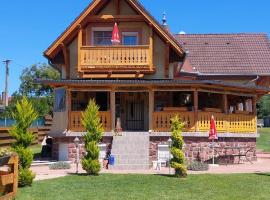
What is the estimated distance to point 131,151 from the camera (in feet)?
68.3

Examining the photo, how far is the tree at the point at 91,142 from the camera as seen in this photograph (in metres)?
17.1

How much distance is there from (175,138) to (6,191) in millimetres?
7558

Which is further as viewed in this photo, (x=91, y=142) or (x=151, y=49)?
(x=151, y=49)

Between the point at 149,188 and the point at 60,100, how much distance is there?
10.7m

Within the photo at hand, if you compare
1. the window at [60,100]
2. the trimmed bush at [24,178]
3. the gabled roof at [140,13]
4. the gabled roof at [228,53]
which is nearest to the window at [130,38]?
the gabled roof at [140,13]

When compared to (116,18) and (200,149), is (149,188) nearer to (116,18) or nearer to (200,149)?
(200,149)

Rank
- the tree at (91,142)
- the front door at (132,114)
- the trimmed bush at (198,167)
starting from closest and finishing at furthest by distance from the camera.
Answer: the tree at (91,142) < the trimmed bush at (198,167) < the front door at (132,114)

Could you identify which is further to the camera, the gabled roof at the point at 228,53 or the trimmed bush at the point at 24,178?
the gabled roof at the point at 228,53

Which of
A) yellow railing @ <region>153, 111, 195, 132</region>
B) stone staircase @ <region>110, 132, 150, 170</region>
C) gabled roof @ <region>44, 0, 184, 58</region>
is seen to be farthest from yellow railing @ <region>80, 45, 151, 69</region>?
stone staircase @ <region>110, 132, 150, 170</region>

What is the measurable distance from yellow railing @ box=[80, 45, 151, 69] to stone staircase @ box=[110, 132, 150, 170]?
135 inches

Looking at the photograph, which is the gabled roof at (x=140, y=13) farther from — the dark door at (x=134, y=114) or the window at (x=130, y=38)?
the dark door at (x=134, y=114)

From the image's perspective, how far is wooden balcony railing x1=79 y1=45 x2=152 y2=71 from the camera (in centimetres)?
2322

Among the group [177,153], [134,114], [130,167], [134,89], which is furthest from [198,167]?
[134,114]

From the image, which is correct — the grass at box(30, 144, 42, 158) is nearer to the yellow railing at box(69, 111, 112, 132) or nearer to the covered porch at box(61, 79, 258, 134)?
the covered porch at box(61, 79, 258, 134)
